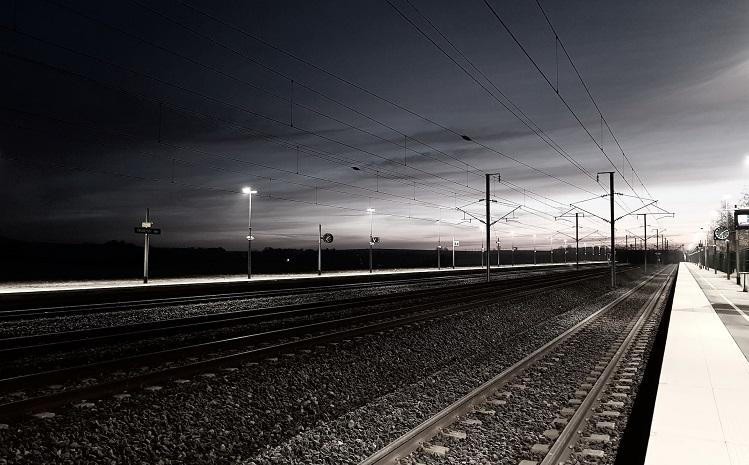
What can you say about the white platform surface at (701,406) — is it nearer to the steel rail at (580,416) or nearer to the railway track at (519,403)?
the railway track at (519,403)

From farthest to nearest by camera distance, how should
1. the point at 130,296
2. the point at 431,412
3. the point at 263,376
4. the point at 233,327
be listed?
1. the point at 130,296
2. the point at 233,327
3. the point at 263,376
4. the point at 431,412

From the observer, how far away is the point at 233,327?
16.2 m

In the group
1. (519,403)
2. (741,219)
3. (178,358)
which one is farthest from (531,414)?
(741,219)

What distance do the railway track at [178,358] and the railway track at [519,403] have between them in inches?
201

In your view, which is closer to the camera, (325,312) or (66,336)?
(66,336)

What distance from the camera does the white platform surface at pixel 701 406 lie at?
18.4ft

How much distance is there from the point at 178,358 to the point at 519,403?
732 cm

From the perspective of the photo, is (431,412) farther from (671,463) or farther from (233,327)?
(233,327)

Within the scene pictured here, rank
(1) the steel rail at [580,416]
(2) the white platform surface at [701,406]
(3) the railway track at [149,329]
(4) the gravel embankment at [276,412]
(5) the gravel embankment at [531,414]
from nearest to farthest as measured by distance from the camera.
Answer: (2) the white platform surface at [701,406] < (1) the steel rail at [580,416] < (5) the gravel embankment at [531,414] < (4) the gravel embankment at [276,412] < (3) the railway track at [149,329]

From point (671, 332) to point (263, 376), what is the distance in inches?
454

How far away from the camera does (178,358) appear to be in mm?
11219

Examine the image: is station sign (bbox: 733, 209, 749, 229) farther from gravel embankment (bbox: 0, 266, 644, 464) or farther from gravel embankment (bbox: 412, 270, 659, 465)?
gravel embankment (bbox: 0, 266, 644, 464)

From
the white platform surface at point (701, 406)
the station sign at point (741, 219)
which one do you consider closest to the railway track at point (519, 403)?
the white platform surface at point (701, 406)

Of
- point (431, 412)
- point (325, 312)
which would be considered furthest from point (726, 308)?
point (431, 412)
